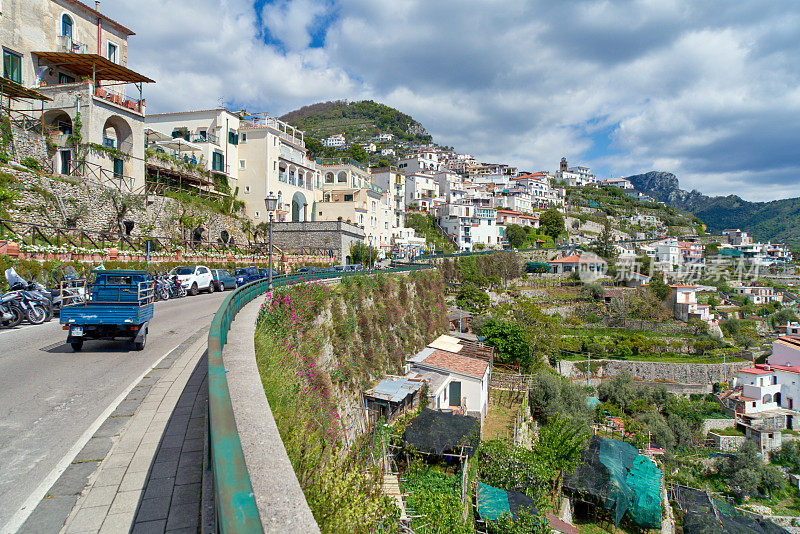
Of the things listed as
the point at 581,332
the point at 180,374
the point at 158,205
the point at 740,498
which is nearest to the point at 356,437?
the point at 180,374

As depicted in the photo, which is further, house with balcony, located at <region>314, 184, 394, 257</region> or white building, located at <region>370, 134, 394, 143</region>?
white building, located at <region>370, 134, 394, 143</region>

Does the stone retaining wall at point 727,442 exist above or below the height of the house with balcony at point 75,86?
below

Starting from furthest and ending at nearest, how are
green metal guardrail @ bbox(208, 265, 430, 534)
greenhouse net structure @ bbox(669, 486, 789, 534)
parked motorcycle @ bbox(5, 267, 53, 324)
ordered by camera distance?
greenhouse net structure @ bbox(669, 486, 789, 534), parked motorcycle @ bbox(5, 267, 53, 324), green metal guardrail @ bbox(208, 265, 430, 534)

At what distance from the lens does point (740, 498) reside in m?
26.5

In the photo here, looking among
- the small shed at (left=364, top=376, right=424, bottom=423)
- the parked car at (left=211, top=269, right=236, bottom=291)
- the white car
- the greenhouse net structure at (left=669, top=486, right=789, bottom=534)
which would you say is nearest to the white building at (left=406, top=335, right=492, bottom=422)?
the small shed at (left=364, top=376, right=424, bottom=423)

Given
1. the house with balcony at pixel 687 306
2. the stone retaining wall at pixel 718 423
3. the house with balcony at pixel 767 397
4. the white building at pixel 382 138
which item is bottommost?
the stone retaining wall at pixel 718 423

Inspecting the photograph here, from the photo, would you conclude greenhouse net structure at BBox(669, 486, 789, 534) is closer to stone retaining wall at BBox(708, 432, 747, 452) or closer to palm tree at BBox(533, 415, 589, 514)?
palm tree at BBox(533, 415, 589, 514)

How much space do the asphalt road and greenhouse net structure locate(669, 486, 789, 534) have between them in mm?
23483

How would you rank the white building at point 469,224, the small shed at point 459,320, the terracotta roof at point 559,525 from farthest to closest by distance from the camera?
the white building at point 469,224 → the small shed at point 459,320 → the terracotta roof at point 559,525

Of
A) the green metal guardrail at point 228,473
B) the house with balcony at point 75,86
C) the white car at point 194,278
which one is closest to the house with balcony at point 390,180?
the house with balcony at point 75,86

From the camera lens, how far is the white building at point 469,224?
77000 millimetres

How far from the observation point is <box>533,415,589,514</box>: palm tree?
62.5ft

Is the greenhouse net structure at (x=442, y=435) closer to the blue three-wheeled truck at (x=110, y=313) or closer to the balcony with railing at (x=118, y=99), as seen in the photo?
Result: the blue three-wheeled truck at (x=110, y=313)

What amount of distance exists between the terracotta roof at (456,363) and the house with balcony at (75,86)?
23426 millimetres
